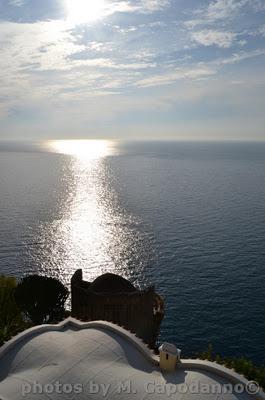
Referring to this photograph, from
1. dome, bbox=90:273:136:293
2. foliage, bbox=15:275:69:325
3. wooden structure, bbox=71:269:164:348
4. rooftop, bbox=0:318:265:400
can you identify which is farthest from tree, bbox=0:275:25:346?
rooftop, bbox=0:318:265:400

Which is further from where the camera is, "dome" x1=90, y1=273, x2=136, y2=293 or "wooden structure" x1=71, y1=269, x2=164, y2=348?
"dome" x1=90, y1=273, x2=136, y2=293

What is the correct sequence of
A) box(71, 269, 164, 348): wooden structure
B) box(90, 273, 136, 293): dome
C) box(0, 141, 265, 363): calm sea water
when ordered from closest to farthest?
box(71, 269, 164, 348): wooden structure, box(90, 273, 136, 293): dome, box(0, 141, 265, 363): calm sea water

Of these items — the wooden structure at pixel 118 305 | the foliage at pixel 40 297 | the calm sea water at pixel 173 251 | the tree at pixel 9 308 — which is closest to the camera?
the wooden structure at pixel 118 305

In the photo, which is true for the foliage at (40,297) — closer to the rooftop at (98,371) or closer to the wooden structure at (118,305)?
the wooden structure at (118,305)

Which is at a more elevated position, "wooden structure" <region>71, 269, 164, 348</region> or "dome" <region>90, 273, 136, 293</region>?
"dome" <region>90, 273, 136, 293</region>

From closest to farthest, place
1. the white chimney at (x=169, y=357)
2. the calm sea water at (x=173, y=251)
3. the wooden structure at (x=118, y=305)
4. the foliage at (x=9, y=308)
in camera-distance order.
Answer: the white chimney at (x=169, y=357) < the wooden structure at (x=118, y=305) < the foliage at (x=9, y=308) < the calm sea water at (x=173, y=251)

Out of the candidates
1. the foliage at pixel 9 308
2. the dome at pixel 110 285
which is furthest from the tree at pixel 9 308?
the dome at pixel 110 285

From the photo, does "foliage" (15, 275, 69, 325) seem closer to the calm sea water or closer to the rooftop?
the rooftop

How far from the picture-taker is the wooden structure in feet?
175

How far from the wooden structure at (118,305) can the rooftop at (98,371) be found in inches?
577

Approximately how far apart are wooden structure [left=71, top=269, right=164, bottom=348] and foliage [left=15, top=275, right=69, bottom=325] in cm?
298

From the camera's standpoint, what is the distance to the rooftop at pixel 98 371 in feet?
95.7

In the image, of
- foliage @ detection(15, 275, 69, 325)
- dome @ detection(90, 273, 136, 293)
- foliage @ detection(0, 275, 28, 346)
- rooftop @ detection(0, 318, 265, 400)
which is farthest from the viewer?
foliage @ detection(15, 275, 69, 325)

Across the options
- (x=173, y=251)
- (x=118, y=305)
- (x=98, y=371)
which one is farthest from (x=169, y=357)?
(x=173, y=251)
